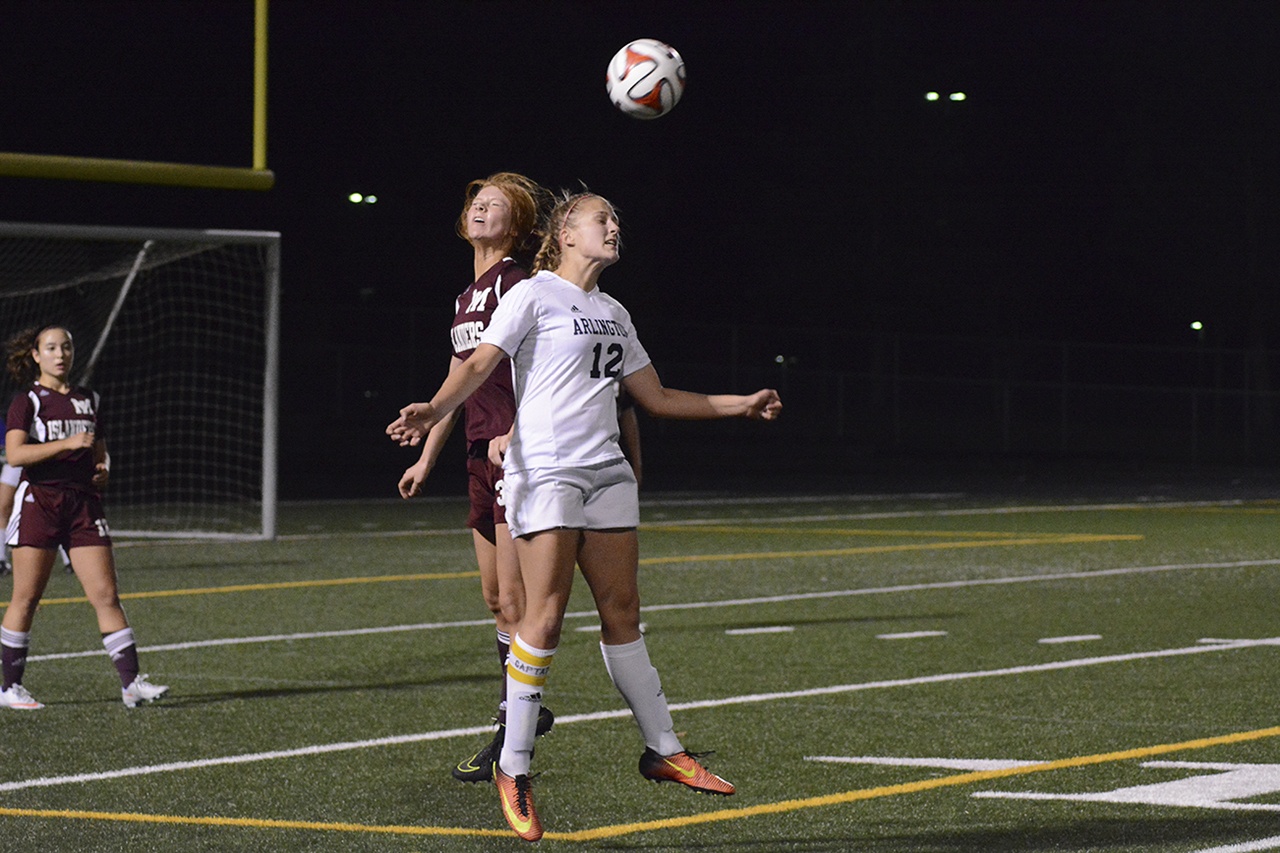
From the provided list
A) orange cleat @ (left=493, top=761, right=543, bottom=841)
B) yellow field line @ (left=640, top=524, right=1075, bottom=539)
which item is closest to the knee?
orange cleat @ (left=493, top=761, right=543, bottom=841)

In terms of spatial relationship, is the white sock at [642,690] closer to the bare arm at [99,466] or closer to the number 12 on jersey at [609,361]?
the number 12 on jersey at [609,361]

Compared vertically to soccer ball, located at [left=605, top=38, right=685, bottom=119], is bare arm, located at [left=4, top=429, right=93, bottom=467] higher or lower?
lower

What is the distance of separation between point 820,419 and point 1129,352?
436 inches

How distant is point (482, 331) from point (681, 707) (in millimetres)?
3151

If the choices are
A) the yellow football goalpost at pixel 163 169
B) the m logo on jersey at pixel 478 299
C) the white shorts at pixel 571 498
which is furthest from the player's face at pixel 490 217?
the yellow football goalpost at pixel 163 169

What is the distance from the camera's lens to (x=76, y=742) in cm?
864

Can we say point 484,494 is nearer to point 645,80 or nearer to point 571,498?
point 571,498

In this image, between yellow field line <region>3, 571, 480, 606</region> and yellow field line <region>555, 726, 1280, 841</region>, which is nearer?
yellow field line <region>555, 726, 1280, 841</region>

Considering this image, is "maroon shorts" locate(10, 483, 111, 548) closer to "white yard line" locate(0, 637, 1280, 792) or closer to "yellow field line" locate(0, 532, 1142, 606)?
"white yard line" locate(0, 637, 1280, 792)

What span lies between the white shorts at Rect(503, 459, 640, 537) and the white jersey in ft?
0.11

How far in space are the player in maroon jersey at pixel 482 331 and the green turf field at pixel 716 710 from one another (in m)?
0.70

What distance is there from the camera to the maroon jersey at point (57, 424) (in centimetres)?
969

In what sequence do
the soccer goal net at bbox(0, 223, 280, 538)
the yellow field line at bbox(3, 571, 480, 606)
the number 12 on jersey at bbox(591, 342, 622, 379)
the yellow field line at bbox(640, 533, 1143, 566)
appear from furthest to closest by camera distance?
1. the yellow field line at bbox(640, 533, 1143, 566)
2. the soccer goal net at bbox(0, 223, 280, 538)
3. the yellow field line at bbox(3, 571, 480, 606)
4. the number 12 on jersey at bbox(591, 342, 622, 379)

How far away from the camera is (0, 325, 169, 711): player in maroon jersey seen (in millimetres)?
9609
